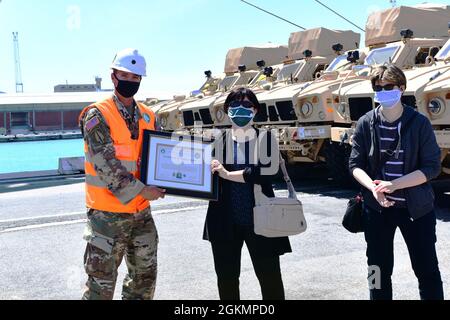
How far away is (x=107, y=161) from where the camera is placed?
10.2 ft

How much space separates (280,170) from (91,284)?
3.79 ft

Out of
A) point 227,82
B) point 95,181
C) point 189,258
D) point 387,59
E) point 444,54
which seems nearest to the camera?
point 95,181

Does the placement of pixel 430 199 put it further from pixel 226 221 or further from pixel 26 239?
pixel 26 239

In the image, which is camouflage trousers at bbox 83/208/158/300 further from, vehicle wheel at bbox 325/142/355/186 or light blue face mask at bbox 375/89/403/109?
vehicle wheel at bbox 325/142/355/186

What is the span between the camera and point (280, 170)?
3.43 m

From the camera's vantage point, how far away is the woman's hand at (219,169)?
10.8 feet

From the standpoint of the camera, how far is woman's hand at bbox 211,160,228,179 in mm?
3302

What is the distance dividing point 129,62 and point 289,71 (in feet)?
34.7

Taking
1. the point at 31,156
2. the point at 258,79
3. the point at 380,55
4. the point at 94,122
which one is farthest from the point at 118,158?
the point at 31,156

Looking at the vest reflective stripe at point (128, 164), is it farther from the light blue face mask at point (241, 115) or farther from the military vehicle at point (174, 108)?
the military vehicle at point (174, 108)

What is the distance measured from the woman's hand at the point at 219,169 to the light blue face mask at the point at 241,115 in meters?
0.24

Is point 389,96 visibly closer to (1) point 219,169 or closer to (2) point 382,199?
(2) point 382,199

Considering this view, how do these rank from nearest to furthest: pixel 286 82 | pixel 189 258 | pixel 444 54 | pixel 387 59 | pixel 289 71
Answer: pixel 189 258
pixel 444 54
pixel 387 59
pixel 286 82
pixel 289 71

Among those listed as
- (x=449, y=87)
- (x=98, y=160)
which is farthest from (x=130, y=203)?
(x=449, y=87)
